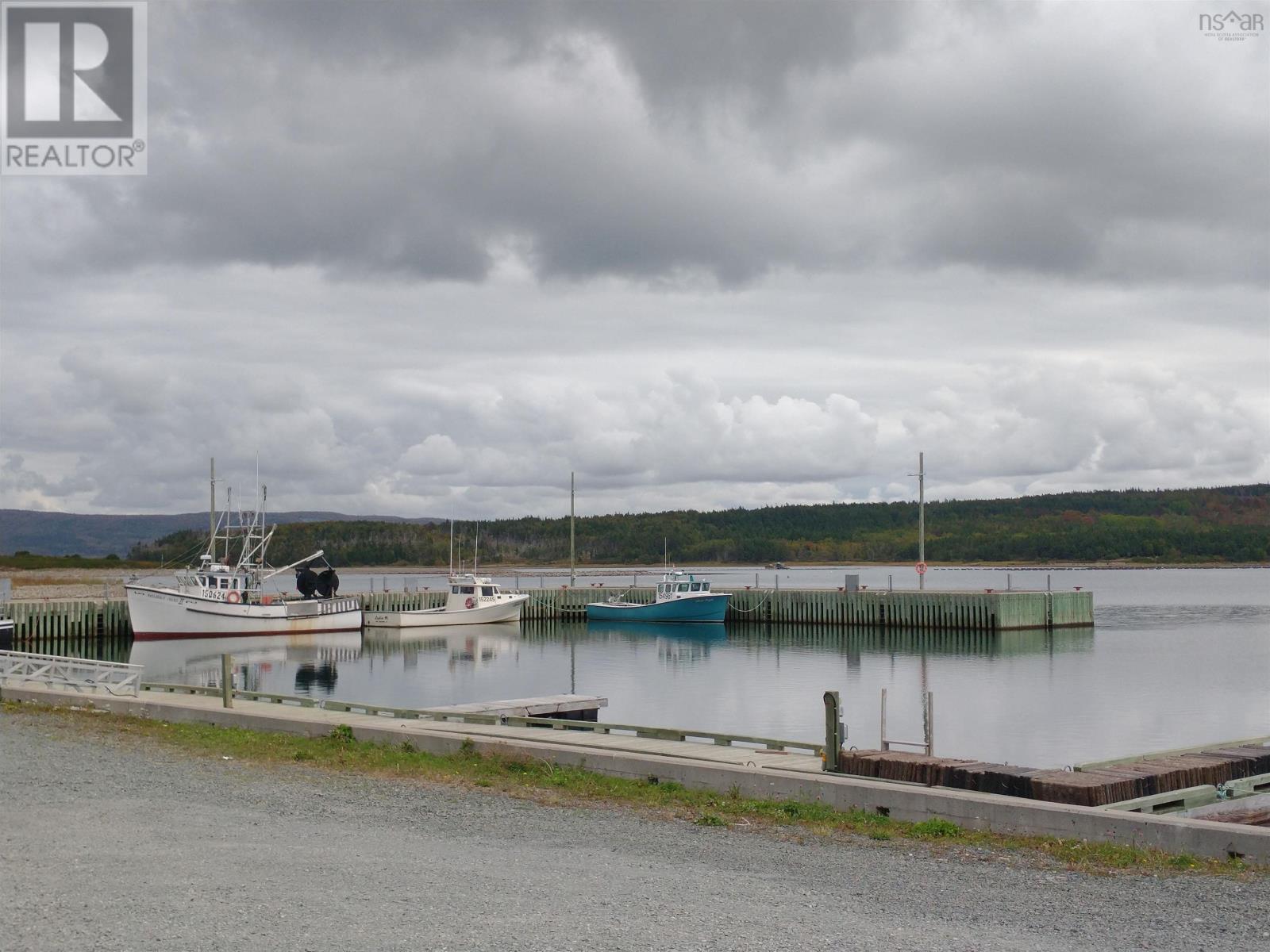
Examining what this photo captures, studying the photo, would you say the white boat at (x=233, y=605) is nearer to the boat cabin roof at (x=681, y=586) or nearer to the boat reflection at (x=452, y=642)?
the boat reflection at (x=452, y=642)

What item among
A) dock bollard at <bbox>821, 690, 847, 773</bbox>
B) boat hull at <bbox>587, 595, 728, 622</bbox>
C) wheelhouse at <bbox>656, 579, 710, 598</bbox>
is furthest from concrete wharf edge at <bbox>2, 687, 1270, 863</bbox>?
wheelhouse at <bbox>656, 579, 710, 598</bbox>

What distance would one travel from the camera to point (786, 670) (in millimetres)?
49812

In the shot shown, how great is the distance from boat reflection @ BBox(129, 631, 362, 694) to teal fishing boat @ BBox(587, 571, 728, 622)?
55.4 ft

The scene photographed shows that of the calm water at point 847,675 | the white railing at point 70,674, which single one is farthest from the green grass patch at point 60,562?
the white railing at point 70,674

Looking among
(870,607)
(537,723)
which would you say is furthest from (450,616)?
(537,723)

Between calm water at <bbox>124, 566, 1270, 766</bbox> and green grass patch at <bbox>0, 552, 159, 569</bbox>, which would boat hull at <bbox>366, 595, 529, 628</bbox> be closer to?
calm water at <bbox>124, 566, 1270, 766</bbox>

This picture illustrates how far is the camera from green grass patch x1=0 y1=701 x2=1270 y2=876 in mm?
11406

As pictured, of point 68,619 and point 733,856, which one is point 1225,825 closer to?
point 733,856

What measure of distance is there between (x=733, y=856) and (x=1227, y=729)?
26.3m

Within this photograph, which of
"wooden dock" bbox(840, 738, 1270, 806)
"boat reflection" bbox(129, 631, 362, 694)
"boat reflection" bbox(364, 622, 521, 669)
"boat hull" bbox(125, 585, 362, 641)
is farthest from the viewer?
"boat hull" bbox(125, 585, 362, 641)

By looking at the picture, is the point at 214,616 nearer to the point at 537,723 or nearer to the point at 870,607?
the point at 870,607

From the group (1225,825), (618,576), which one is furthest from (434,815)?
(618,576)

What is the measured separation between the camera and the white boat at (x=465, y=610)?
76.1m

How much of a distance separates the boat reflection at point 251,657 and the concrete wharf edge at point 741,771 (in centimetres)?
2376
